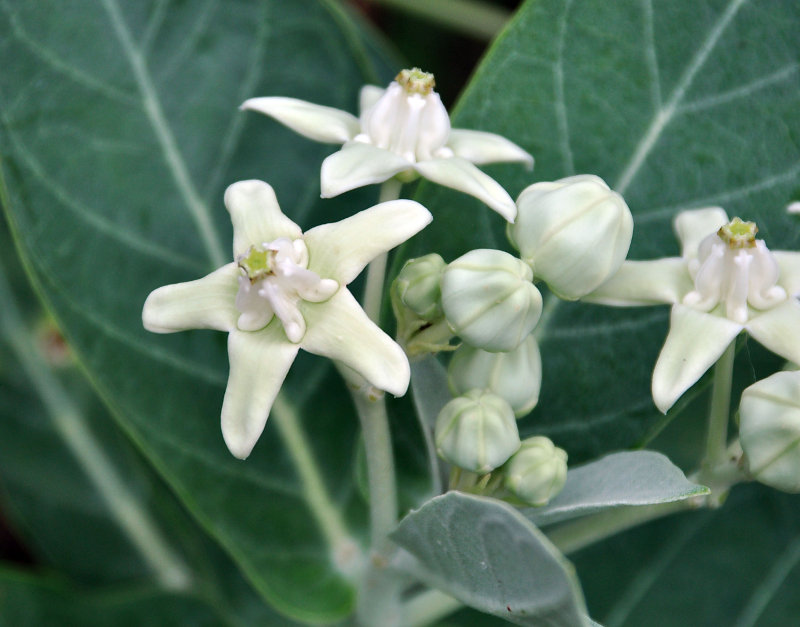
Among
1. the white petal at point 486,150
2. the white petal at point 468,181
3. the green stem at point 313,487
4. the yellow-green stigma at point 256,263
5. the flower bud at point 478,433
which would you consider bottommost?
the green stem at point 313,487

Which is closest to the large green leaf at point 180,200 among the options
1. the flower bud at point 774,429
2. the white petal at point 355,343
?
the white petal at point 355,343

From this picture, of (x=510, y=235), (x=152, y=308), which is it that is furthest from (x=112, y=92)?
(x=510, y=235)

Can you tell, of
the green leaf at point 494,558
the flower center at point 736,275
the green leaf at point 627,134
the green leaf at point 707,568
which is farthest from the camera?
the green leaf at point 707,568

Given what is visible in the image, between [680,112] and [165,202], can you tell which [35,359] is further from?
[680,112]

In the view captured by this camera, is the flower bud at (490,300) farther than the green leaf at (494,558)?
Yes

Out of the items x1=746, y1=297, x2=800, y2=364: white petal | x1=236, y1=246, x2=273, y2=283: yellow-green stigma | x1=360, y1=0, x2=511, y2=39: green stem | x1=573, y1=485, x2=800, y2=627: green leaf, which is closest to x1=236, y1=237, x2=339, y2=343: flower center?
x1=236, y1=246, x2=273, y2=283: yellow-green stigma

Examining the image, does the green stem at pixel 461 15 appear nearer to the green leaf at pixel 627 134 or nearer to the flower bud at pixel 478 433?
the green leaf at pixel 627 134

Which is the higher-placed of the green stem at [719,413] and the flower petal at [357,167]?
the flower petal at [357,167]
